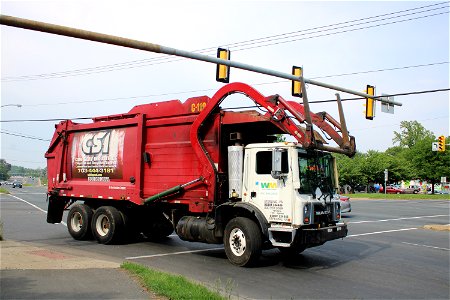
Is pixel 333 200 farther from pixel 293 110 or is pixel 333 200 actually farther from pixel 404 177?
pixel 404 177

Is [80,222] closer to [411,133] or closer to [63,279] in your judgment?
[63,279]

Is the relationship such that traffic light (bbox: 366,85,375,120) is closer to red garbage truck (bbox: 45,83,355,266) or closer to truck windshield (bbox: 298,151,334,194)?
red garbage truck (bbox: 45,83,355,266)

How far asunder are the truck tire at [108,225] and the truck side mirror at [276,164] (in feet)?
17.0

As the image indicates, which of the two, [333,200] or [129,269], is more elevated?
[333,200]

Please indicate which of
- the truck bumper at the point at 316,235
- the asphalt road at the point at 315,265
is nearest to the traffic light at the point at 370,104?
the asphalt road at the point at 315,265

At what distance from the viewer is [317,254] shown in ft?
36.4

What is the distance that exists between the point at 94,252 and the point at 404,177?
7625cm

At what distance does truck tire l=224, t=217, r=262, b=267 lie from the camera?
905 centimetres

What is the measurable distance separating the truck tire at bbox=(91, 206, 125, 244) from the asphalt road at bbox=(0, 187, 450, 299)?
317 millimetres

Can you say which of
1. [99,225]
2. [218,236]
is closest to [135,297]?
[218,236]

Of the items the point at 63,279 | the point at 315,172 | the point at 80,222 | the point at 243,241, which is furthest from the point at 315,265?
the point at 80,222

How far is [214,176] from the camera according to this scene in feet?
33.2

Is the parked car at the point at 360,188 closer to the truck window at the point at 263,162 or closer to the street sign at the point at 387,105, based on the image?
the street sign at the point at 387,105

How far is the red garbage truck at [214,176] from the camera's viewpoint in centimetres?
913
